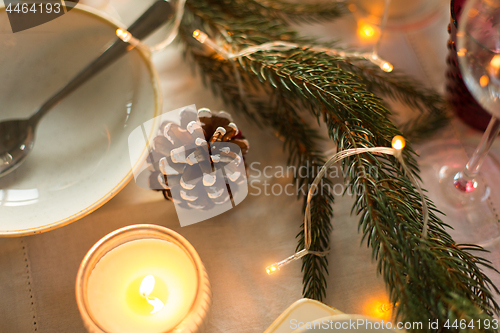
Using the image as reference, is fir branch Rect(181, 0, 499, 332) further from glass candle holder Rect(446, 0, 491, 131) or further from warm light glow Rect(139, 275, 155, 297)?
warm light glow Rect(139, 275, 155, 297)

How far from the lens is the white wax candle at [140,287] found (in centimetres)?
30

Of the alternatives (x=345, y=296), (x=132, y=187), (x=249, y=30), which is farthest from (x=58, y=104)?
(x=345, y=296)

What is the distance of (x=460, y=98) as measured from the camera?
14.4 inches

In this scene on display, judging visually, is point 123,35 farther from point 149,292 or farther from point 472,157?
point 472,157

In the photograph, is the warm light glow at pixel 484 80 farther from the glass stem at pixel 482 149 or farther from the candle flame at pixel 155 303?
the candle flame at pixel 155 303

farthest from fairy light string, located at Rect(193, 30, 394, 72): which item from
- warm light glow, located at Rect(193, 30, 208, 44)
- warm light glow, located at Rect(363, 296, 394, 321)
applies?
warm light glow, located at Rect(363, 296, 394, 321)

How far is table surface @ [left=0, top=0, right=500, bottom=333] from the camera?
316 millimetres

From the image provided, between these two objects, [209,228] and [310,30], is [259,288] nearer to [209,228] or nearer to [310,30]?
[209,228]

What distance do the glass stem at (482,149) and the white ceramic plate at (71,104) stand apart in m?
0.29

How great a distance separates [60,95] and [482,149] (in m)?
0.41

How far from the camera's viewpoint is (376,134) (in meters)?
0.29

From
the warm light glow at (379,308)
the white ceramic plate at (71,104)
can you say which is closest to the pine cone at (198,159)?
the white ceramic plate at (71,104)

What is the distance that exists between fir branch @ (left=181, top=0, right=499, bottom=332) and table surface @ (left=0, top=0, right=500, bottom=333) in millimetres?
20

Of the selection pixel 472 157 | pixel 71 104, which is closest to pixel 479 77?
pixel 472 157
